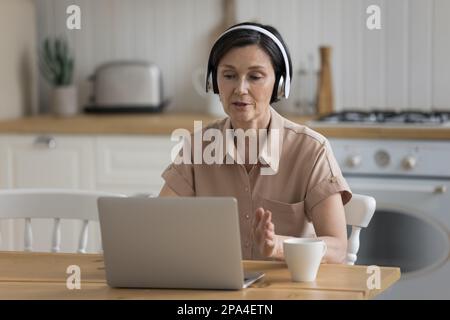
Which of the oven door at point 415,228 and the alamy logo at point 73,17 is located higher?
the alamy logo at point 73,17

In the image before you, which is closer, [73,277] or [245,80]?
[73,277]

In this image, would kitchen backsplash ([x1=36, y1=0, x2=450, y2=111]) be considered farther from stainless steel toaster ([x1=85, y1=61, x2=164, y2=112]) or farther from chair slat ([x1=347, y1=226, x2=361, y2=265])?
chair slat ([x1=347, y1=226, x2=361, y2=265])

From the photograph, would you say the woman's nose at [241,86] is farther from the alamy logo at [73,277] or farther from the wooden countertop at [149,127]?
the wooden countertop at [149,127]

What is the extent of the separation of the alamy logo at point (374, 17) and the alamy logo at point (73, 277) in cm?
220

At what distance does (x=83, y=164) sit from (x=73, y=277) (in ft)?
6.24

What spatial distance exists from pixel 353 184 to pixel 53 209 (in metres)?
1.36

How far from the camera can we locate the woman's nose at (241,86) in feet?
7.20

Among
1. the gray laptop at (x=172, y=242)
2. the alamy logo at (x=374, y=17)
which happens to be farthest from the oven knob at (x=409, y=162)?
the gray laptop at (x=172, y=242)

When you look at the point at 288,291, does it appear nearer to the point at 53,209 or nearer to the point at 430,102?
the point at 53,209

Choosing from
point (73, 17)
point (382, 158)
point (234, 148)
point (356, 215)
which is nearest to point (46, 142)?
point (73, 17)

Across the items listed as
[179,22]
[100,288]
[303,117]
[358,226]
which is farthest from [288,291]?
[179,22]

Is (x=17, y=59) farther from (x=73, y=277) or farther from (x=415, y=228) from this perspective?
(x=73, y=277)

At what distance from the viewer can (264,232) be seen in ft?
6.10

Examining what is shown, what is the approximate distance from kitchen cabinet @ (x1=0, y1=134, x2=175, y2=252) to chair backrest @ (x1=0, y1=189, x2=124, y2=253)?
4.10 ft
